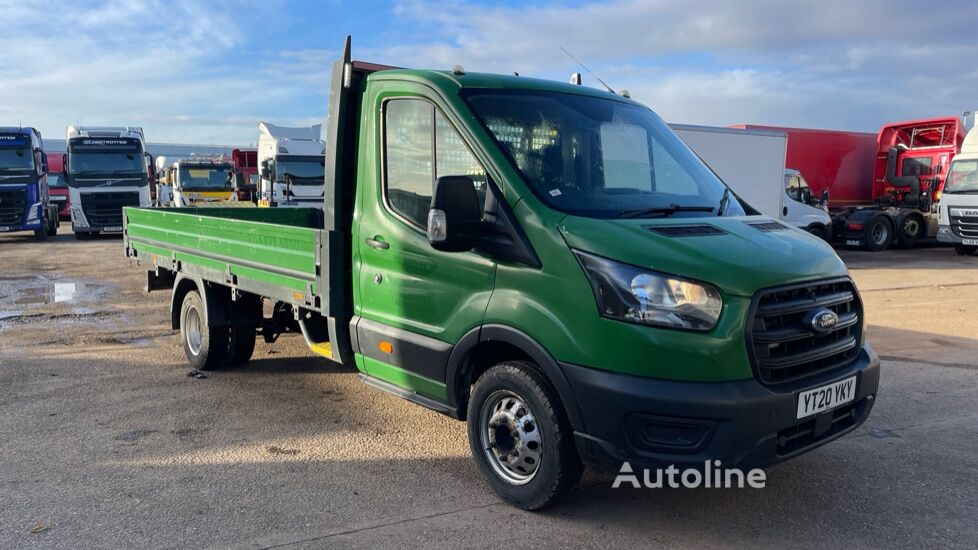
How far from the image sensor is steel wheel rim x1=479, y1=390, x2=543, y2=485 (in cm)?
383

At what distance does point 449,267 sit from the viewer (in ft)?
13.4

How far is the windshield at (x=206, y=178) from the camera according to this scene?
2516 cm

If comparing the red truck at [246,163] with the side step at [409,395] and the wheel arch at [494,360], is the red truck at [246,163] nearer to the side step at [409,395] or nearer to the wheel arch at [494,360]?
the side step at [409,395]

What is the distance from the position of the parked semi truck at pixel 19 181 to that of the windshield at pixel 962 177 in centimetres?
2478

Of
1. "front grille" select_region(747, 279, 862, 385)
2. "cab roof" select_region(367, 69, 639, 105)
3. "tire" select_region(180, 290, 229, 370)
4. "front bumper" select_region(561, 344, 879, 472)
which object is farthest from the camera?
"tire" select_region(180, 290, 229, 370)

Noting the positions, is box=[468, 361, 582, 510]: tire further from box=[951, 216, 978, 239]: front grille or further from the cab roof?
box=[951, 216, 978, 239]: front grille

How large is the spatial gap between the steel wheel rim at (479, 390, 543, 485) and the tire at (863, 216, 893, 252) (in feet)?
59.9

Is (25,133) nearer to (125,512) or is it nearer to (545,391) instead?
(125,512)

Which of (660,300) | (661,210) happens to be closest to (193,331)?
(661,210)

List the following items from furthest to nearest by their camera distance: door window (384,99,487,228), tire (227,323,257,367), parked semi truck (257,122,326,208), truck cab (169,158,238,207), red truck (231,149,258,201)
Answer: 1. red truck (231,149,258,201)
2. truck cab (169,158,238,207)
3. parked semi truck (257,122,326,208)
4. tire (227,323,257,367)
5. door window (384,99,487,228)

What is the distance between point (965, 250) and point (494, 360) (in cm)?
1917

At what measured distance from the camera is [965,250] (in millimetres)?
18938

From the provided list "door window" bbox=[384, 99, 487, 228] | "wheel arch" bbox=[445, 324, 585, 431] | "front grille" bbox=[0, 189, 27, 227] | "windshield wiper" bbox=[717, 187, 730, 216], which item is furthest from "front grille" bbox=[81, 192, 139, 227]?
"windshield wiper" bbox=[717, 187, 730, 216]

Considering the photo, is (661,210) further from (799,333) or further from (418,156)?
(418,156)
